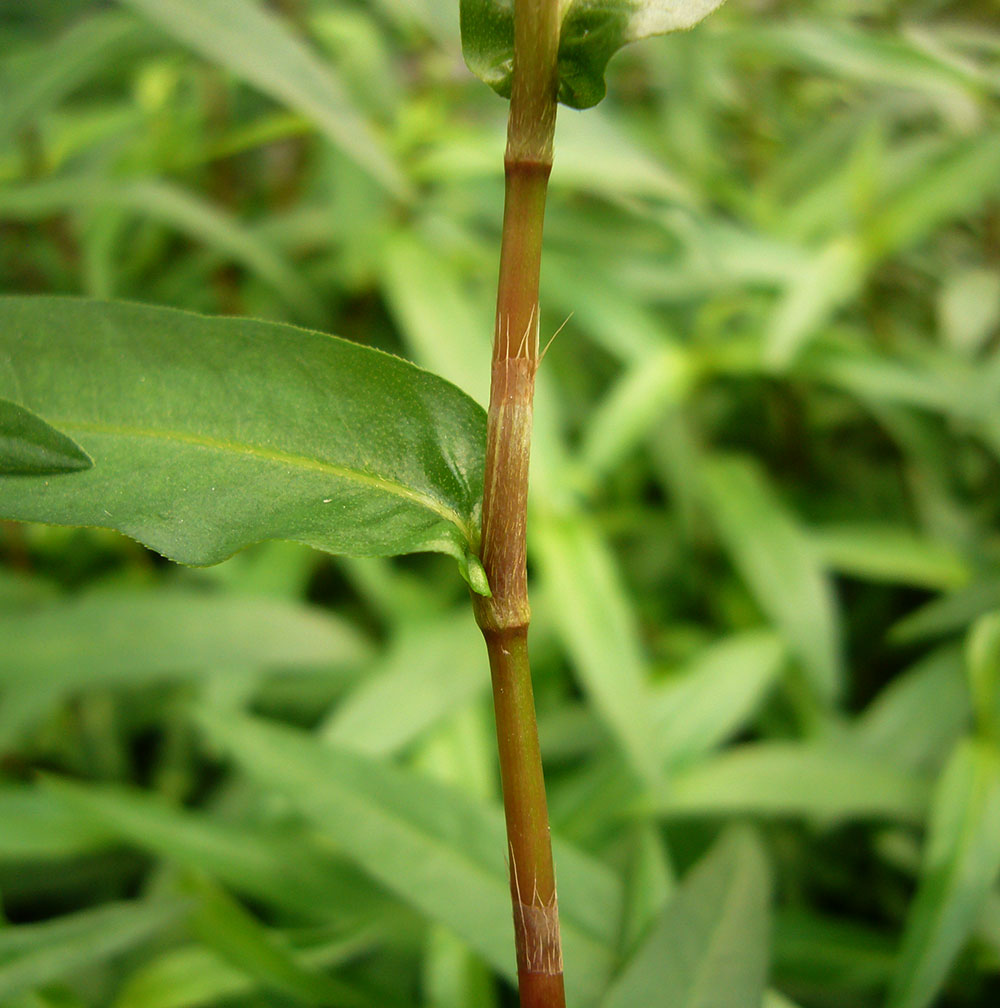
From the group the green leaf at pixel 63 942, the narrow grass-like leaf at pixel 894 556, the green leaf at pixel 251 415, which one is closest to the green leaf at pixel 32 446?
the green leaf at pixel 251 415

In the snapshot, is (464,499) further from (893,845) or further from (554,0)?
(893,845)

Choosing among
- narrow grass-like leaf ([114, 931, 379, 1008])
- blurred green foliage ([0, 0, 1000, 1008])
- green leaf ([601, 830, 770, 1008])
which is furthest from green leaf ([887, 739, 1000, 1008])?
narrow grass-like leaf ([114, 931, 379, 1008])

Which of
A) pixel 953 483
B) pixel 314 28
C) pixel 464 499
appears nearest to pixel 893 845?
pixel 953 483

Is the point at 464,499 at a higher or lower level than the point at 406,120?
lower

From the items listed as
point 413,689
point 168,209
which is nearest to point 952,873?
point 413,689

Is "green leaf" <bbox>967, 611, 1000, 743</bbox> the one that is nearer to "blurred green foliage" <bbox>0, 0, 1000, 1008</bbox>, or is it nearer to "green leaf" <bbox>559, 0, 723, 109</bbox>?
"blurred green foliage" <bbox>0, 0, 1000, 1008</bbox>

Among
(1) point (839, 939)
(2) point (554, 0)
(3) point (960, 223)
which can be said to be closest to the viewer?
(2) point (554, 0)

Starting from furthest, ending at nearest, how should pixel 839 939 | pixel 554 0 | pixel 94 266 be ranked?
1. pixel 94 266
2. pixel 839 939
3. pixel 554 0

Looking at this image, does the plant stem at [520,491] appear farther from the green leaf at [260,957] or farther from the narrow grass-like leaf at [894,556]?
the narrow grass-like leaf at [894,556]
